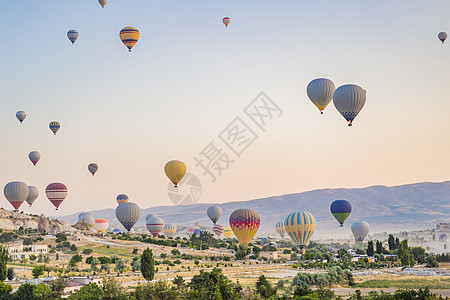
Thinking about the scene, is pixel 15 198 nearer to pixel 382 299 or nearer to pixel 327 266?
pixel 327 266

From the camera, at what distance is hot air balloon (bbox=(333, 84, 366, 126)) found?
76.2 metres

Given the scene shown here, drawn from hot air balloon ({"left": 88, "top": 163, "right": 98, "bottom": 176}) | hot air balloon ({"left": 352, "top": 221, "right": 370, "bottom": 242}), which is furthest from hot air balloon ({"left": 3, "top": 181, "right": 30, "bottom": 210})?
hot air balloon ({"left": 352, "top": 221, "right": 370, "bottom": 242})

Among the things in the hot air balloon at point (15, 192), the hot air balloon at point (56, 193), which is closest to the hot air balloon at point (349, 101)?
the hot air balloon at point (56, 193)

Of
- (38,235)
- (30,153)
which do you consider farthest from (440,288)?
(30,153)

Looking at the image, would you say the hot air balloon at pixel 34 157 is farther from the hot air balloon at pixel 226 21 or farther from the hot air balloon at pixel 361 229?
the hot air balloon at pixel 361 229

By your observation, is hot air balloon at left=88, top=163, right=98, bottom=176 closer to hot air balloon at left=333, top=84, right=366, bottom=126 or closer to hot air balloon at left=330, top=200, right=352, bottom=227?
hot air balloon at left=330, top=200, right=352, bottom=227

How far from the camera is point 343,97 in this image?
76438 mm

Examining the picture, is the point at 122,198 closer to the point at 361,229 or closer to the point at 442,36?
the point at 361,229

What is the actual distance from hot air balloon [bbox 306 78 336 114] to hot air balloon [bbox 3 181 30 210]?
69811 millimetres

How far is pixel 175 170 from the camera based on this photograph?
104 m

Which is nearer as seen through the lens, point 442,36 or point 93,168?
point 442,36

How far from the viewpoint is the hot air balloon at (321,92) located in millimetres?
79312

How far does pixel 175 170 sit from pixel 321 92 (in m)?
36.5

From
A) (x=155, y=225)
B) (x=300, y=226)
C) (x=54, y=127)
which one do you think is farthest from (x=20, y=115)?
(x=300, y=226)
